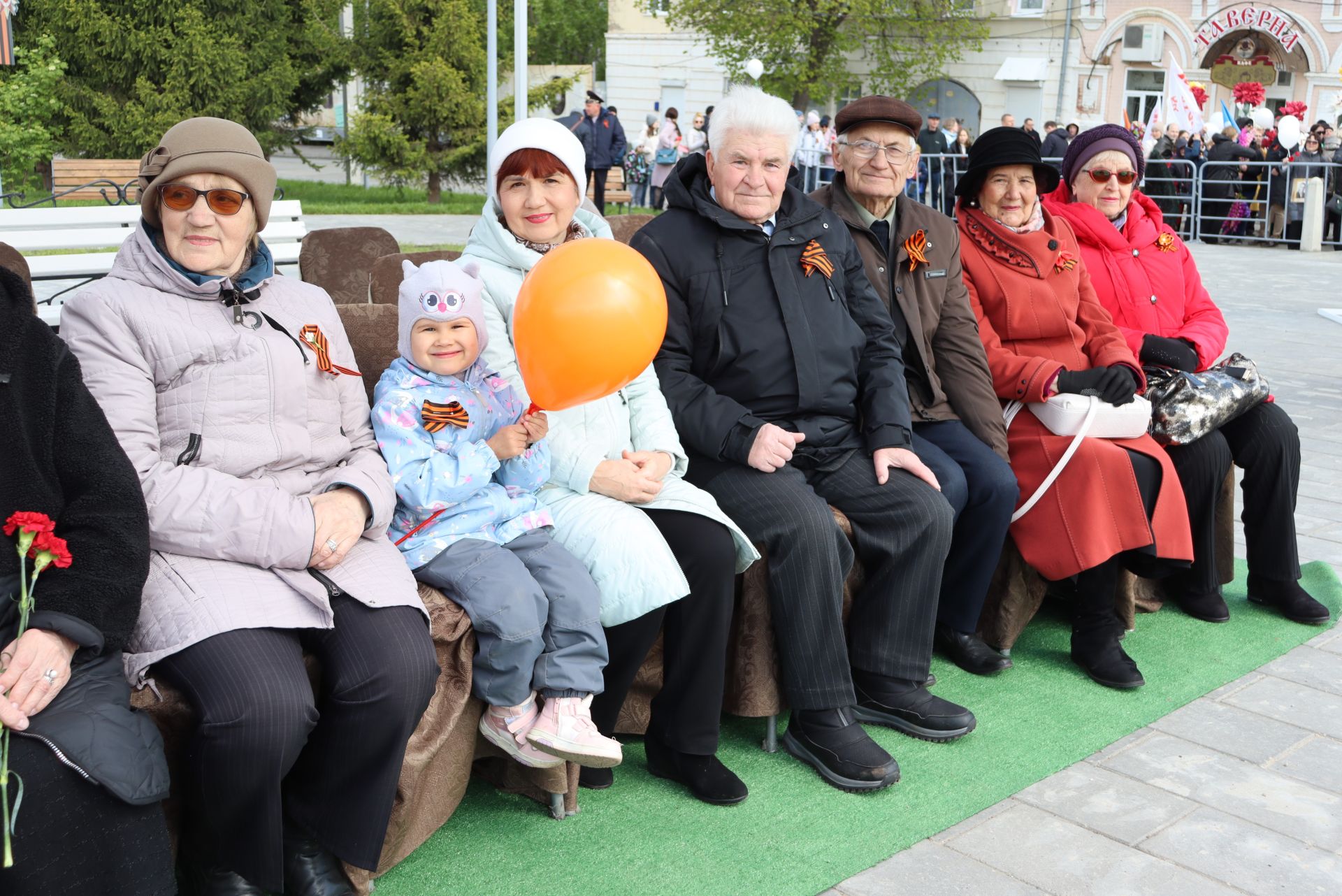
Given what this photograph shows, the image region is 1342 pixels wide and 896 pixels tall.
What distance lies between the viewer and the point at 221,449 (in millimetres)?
2846

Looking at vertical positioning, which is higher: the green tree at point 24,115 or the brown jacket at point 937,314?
the green tree at point 24,115

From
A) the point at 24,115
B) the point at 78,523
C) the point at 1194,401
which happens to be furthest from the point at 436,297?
the point at 24,115

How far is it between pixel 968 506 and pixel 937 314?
668 mm

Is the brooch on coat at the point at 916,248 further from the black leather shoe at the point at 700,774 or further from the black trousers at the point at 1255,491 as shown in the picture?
the black leather shoe at the point at 700,774

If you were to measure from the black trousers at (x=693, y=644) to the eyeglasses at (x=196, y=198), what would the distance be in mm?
1274

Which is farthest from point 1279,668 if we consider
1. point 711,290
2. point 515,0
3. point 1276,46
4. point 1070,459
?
point 1276,46

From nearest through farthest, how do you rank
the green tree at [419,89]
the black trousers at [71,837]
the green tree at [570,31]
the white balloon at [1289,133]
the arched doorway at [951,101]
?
the black trousers at [71,837] → the white balloon at [1289,133] → the green tree at [419,89] → the arched doorway at [951,101] → the green tree at [570,31]

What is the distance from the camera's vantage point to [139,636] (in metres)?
2.61

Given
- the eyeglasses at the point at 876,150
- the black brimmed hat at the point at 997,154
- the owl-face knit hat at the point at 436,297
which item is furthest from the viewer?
the black brimmed hat at the point at 997,154

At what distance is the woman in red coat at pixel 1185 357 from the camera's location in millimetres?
4805

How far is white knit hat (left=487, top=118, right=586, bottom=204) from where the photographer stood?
3414 millimetres

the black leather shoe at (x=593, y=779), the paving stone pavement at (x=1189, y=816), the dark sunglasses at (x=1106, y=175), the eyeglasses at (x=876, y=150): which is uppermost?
the eyeglasses at (x=876, y=150)

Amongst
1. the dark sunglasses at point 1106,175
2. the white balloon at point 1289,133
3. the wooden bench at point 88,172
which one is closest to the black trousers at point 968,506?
the dark sunglasses at point 1106,175

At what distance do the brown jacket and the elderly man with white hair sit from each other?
14.1 inches
